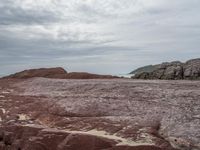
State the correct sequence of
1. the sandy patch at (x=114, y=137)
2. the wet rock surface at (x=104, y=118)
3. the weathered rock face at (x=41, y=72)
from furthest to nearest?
the weathered rock face at (x=41, y=72)
the wet rock surface at (x=104, y=118)
the sandy patch at (x=114, y=137)

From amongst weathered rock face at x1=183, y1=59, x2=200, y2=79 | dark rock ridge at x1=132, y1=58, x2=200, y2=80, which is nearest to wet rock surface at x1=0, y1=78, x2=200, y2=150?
weathered rock face at x1=183, y1=59, x2=200, y2=79

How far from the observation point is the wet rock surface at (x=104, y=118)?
1027cm

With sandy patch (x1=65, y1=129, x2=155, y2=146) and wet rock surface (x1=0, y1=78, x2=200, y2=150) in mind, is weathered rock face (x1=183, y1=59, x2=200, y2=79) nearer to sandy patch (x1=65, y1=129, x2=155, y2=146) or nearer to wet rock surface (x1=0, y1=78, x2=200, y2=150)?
wet rock surface (x1=0, y1=78, x2=200, y2=150)

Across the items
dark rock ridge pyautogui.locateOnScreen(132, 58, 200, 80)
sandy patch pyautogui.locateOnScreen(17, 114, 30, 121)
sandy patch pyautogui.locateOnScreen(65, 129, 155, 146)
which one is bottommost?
Result: sandy patch pyautogui.locateOnScreen(65, 129, 155, 146)

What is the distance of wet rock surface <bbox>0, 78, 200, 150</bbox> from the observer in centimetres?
1027

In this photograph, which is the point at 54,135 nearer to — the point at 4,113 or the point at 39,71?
the point at 4,113

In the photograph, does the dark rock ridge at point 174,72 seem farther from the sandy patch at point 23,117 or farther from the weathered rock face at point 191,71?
the sandy patch at point 23,117

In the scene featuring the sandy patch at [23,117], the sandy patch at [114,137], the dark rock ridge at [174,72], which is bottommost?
the sandy patch at [114,137]

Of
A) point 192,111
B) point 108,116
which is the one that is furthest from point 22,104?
point 192,111

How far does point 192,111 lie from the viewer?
11.4 metres

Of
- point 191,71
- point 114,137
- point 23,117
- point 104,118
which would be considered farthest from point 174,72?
point 114,137

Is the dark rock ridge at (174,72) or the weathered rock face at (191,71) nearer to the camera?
the weathered rock face at (191,71)

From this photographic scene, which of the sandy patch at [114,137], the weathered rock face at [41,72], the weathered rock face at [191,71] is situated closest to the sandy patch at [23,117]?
the sandy patch at [114,137]

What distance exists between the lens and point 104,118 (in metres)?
11.8
